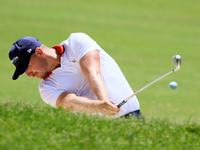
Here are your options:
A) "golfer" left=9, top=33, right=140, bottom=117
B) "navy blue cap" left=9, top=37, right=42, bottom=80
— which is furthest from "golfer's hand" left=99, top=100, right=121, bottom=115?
"navy blue cap" left=9, top=37, right=42, bottom=80

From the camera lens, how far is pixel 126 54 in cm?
2147

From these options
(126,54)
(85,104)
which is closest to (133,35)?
(126,54)

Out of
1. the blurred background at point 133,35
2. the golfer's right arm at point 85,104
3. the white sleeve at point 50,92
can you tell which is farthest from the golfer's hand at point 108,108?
the blurred background at point 133,35

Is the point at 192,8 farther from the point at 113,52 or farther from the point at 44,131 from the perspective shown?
the point at 44,131

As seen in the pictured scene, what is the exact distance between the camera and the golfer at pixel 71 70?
485 cm

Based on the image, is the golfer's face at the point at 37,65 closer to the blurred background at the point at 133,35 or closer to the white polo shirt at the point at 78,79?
the white polo shirt at the point at 78,79

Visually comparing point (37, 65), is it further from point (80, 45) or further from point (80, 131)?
point (80, 131)

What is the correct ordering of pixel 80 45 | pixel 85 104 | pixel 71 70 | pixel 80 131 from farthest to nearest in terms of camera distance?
pixel 71 70, pixel 80 45, pixel 85 104, pixel 80 131

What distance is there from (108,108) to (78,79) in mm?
887

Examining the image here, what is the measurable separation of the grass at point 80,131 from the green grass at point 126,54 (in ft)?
0.03

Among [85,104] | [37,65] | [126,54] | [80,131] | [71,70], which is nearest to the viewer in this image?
[80,131]

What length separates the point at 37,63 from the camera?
5.19 metres

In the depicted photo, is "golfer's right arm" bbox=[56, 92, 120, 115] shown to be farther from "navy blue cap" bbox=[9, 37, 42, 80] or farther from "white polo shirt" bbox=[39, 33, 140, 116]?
"navy blue cap" bbox=[9, 37, 42, 80]

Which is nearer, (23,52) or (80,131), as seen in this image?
(80,131)
